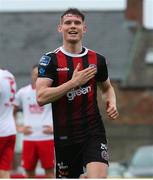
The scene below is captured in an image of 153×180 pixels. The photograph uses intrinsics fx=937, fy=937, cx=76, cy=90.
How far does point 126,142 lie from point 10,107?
38305 mm

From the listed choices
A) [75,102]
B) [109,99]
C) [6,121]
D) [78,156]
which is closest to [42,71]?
[75,102]

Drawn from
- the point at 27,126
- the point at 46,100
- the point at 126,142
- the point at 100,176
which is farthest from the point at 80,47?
the point at 126,142

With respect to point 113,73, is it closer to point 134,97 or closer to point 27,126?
point 134,97

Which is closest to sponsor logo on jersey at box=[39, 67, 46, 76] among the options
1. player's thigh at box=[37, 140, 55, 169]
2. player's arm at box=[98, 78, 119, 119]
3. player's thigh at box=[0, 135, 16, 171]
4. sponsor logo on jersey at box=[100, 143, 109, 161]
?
player's arm at box=[98, 78, 119, 119]

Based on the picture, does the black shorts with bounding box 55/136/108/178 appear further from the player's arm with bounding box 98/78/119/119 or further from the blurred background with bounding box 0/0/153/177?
the blurred background with bounding box 0/0/153/177

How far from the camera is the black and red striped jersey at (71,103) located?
10.3 meters

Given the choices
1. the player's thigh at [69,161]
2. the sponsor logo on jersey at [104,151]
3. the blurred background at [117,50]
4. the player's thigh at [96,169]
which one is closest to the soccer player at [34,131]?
the player's thigh at [69,161]

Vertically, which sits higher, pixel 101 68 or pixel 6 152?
pixel 101 68

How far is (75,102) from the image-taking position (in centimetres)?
1030

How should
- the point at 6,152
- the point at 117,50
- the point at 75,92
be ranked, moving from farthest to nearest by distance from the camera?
the point at 117,50
the point at 6,152
the point at 75,92

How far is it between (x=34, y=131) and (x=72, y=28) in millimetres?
5570

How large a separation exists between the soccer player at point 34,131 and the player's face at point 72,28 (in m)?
5.22

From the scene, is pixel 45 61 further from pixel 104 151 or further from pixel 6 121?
pixel 6 121

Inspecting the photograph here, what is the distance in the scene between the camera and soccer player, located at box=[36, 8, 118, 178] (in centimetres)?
1026
